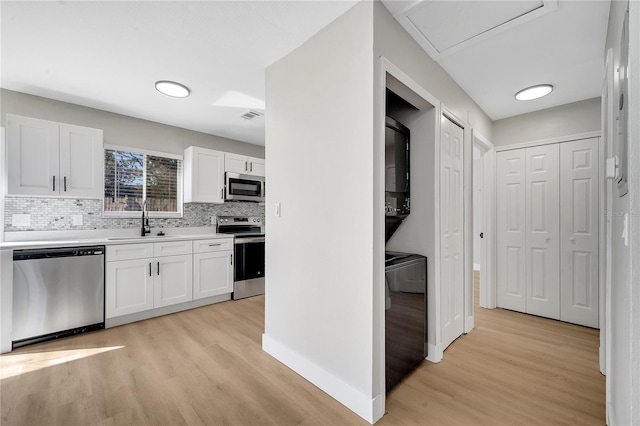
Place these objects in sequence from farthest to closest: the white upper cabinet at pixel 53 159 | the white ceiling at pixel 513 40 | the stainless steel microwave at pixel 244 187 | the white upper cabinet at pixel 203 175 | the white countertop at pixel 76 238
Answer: the stainless steel microwave at pixel 244 187 < the white upper cabinet at pixel 203 175 < the white upper cabinet at pixel 53 159 < the white countertop at pixel 76 238 < the white ceiling at pixel 513 40

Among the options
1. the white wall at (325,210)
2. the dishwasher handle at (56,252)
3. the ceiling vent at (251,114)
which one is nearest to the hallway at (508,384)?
the white wall at (325,210)

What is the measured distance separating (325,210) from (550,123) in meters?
3.13

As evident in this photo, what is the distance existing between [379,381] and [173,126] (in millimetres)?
4101

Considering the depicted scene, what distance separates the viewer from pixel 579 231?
9.82 feet

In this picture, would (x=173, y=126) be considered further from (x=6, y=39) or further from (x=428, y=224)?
(x=428, y=224)

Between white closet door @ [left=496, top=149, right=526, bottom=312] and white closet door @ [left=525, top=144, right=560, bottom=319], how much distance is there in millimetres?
61

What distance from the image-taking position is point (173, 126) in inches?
157

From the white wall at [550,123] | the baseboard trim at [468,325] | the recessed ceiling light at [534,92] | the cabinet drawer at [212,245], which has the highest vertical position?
the recessed ceiling light at [534,92]

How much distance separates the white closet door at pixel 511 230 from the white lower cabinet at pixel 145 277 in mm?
3977

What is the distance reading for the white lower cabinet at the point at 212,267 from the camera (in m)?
3.57

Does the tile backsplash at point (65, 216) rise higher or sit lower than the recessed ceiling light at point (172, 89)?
lower

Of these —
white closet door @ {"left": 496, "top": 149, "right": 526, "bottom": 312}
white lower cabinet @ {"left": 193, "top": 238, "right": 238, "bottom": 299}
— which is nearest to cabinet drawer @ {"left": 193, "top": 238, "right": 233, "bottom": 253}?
white lower cabinet @ {"left": 193, "top": 238, "right": 238, "bottom": 299}

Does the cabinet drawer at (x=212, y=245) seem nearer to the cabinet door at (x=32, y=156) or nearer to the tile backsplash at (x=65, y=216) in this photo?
the tile backsplash at (x=65, y=216)

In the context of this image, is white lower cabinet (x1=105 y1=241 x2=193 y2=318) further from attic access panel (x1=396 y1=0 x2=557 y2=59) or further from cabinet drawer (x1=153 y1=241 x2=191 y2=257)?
attic access panel (x1=396 y1=0 x2=557 y2=59)
